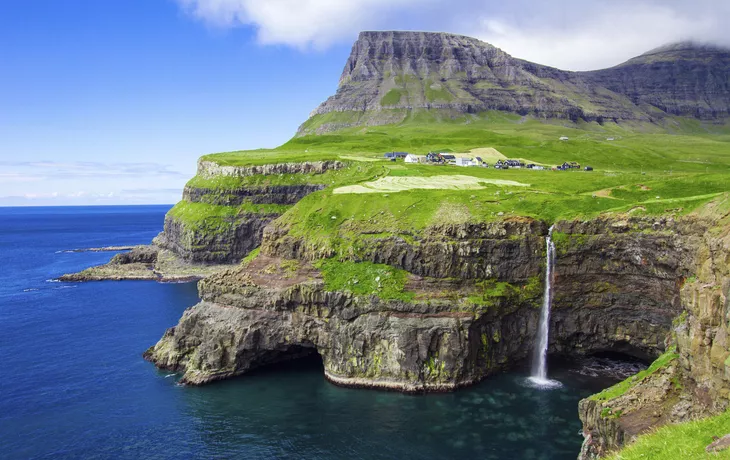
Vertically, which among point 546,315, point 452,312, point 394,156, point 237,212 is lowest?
point 546,315

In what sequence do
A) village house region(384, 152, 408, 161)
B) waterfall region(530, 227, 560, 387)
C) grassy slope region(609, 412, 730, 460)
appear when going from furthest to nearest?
village house region(384, 152, 408, 161) → waterfall region(530, 227, 560, 387) → grassy slope region(609, 412, 730, 460)

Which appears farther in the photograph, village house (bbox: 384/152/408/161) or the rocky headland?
village house (bbox: 384/152/408/161)

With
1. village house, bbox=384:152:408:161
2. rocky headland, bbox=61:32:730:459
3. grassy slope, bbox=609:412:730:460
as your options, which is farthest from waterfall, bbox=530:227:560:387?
village house, bbox=384:152:408:161

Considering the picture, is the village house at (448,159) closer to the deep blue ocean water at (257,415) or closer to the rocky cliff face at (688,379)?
the deep blue ocean water at (257,415)

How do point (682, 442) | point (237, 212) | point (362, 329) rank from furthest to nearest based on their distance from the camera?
point (237, 212) < point (362, 329) < point (682, 442)

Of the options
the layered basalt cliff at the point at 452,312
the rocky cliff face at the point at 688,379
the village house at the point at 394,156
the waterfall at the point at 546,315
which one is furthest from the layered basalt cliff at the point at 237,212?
the rocky cliff face at the point at 688,379

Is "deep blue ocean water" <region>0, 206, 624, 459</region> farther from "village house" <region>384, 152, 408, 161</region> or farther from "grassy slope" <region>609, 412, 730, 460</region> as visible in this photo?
"village house" <region>384, 152, 408, 161</region>

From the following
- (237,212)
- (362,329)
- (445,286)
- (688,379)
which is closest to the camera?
(688,379)

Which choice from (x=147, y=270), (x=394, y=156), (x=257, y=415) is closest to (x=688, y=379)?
(x=257, y=415)

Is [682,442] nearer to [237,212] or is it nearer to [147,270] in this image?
[237,212]
